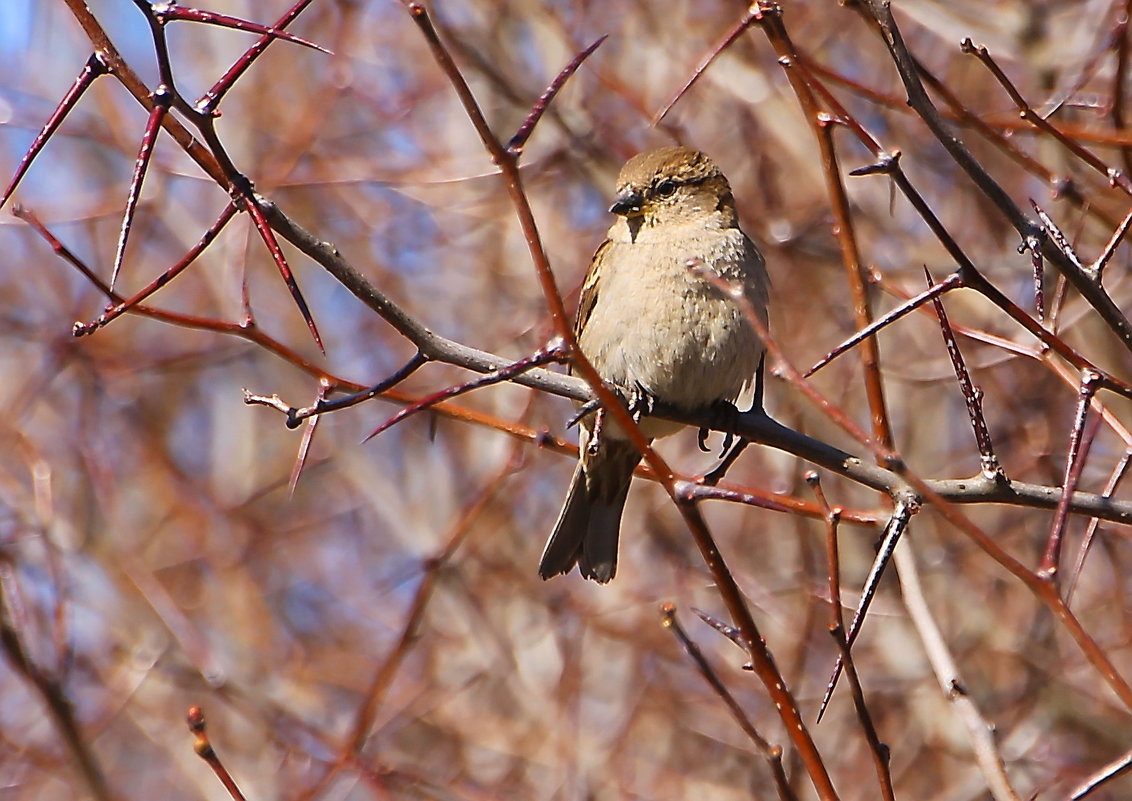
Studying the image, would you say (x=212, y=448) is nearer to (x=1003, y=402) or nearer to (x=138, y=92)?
(x=1003, y=402)

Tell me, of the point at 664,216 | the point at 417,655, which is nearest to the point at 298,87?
the point at 417,655

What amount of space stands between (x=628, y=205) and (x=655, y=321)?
1.81 feet

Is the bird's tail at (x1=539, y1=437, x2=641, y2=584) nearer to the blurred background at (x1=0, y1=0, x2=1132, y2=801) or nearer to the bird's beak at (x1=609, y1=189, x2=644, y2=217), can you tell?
the bird's beak at (x1=609, y1=189, x2=644, y2=217)

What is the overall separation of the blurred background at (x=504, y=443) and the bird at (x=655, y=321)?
1.34m

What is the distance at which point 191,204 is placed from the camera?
8.51m

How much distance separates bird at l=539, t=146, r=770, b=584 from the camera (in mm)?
4172

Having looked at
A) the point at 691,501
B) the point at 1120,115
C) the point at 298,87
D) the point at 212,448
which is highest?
the point at 298,87

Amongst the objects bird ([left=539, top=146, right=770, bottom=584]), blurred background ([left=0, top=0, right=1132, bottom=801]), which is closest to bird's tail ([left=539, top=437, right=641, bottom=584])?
bird ([left=539, top=146, right=770, bottom=584])

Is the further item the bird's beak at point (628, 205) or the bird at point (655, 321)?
the bird's beak at point (628, 205)

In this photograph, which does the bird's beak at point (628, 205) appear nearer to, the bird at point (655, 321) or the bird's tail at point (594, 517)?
the bird at point (655, 321)

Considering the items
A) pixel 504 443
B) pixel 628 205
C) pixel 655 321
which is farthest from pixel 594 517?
pixel 504 443

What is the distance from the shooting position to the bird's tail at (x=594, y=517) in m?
4.69

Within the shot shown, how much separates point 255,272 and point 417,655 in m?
2.86

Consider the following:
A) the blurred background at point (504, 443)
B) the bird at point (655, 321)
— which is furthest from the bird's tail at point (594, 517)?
the blurred background at point (504, 443)
